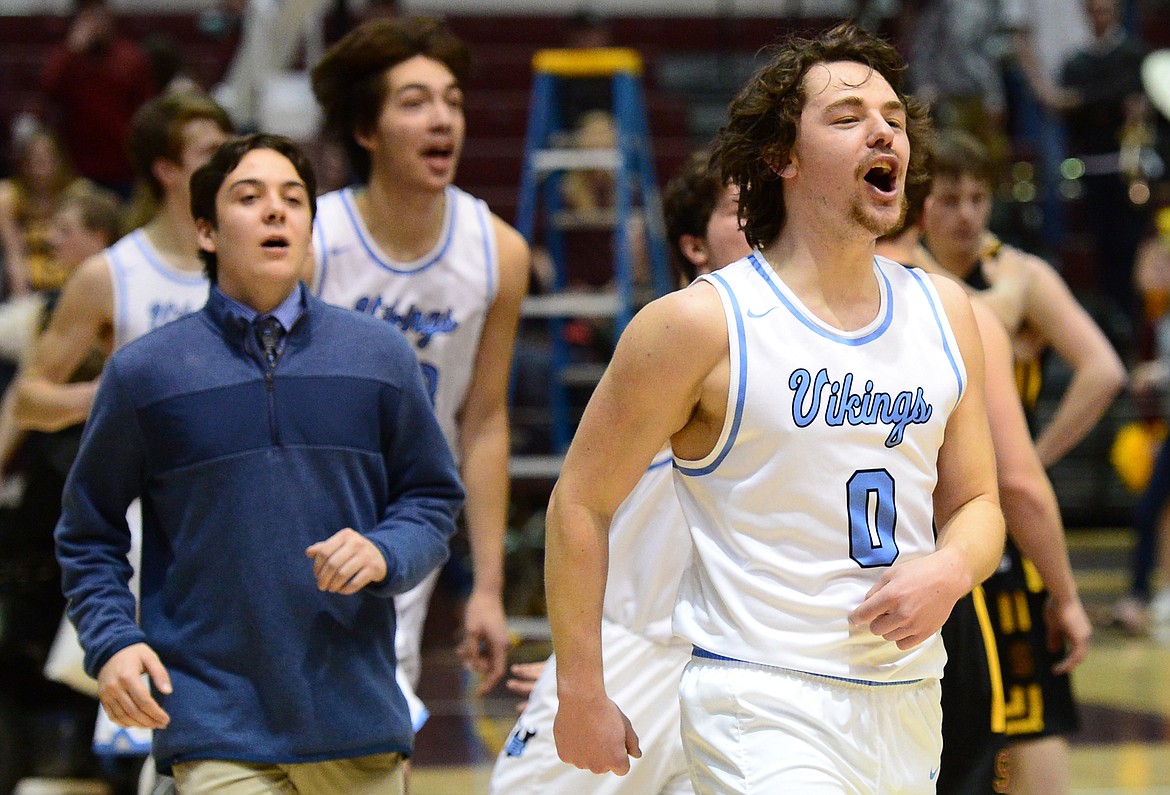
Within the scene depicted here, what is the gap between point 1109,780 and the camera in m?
5.82

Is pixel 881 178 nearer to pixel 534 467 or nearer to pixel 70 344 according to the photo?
pixel 70 344

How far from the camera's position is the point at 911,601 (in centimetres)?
249

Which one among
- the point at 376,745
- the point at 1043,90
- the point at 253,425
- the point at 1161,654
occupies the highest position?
the point at 1043,90

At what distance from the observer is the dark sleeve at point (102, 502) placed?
3059 mm

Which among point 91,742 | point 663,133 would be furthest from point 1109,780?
point 663,133

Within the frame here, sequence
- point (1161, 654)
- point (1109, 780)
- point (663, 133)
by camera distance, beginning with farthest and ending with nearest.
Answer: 1. point (663, 133)
2. point (1161, 654)
3. point (1109, 780)

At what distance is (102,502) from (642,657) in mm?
1120

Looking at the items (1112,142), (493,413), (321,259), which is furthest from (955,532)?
(1112,142)

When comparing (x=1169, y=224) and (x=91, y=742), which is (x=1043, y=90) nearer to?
(x=1169, y=224)

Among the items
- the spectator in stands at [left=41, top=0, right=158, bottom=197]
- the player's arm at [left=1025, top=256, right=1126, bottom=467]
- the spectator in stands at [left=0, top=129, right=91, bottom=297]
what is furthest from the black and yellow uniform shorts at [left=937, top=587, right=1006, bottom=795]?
the spectator in stands at [left=41, top=0, right=158, bottom=197]

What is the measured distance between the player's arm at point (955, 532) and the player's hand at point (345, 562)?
927 mm

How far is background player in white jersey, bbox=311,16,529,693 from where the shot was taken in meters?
4.12

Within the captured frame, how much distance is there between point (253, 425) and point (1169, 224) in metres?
8.22

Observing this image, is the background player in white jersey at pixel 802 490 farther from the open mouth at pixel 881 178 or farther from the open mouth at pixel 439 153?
the open mouth at pixel 439 153
